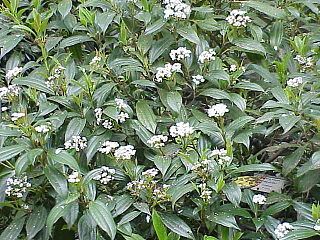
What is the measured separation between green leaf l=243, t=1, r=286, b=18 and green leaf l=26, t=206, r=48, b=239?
3.51 ft

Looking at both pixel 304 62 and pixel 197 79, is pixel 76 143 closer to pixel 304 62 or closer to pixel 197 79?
pixel 197 79

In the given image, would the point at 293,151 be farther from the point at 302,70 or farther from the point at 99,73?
the point at 99,73

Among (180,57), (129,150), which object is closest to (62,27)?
(180,57)

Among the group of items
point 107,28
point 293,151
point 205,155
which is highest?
point 107,28

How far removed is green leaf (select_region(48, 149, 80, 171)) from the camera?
1493mm

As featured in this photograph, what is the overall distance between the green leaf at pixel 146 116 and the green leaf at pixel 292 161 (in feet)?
1.45

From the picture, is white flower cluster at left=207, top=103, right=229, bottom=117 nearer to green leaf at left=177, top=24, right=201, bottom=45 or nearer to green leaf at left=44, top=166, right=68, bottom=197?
green leaf at left=177, top=24, right=201, bottom=45

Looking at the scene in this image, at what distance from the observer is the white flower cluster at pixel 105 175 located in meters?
1.55

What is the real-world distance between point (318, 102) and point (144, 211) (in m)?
0.65

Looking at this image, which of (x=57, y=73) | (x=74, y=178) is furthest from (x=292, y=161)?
(x=57, y=73)

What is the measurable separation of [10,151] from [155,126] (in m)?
0.46

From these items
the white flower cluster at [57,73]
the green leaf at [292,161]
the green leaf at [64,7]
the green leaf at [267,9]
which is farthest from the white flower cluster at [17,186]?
the green leaf at [267,9]

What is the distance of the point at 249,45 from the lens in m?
1.89

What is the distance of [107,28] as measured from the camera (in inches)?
77.8
